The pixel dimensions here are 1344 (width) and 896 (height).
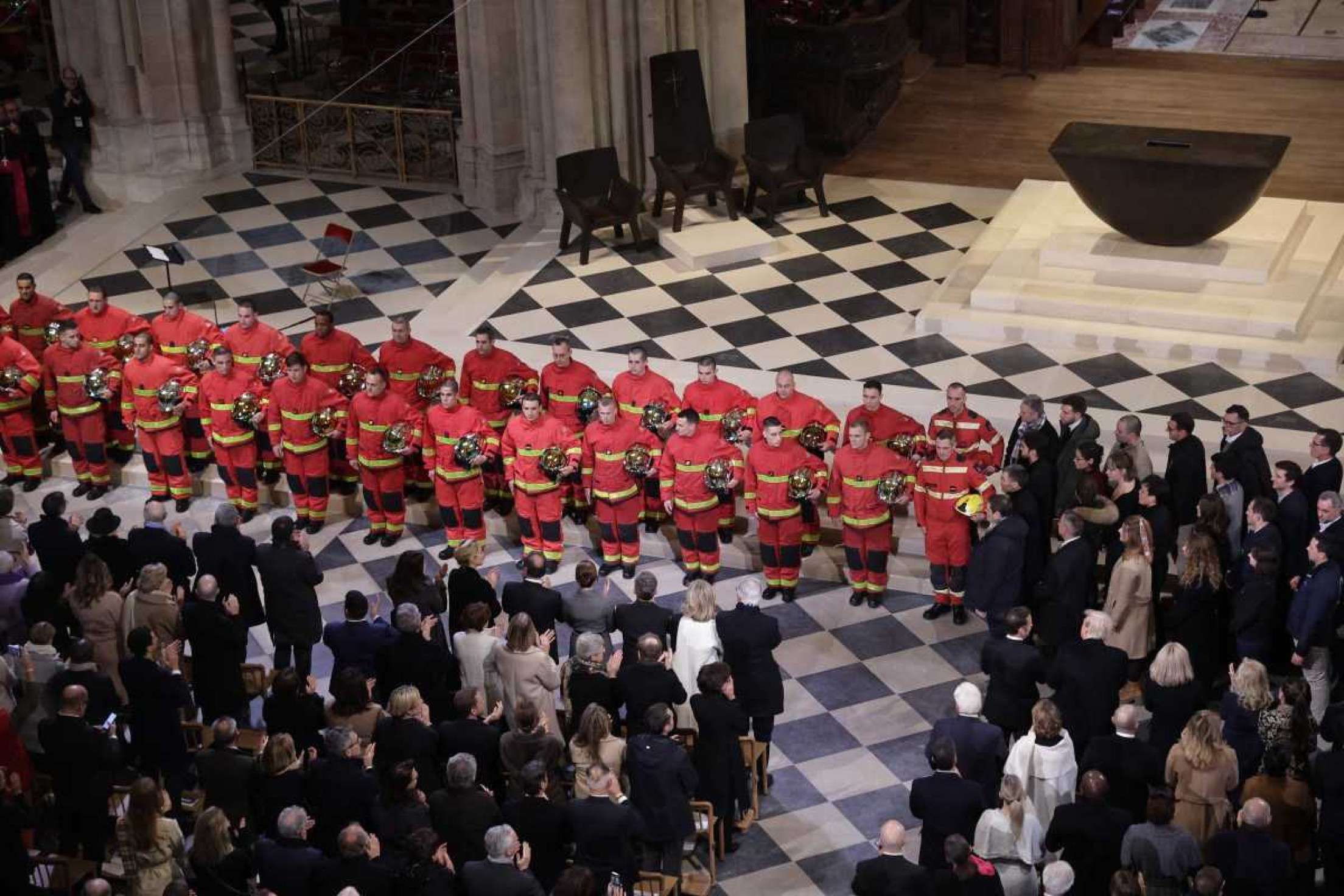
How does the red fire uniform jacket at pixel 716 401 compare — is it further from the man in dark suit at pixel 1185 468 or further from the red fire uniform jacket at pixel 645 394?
the man in dark suit at pixel 1185 468

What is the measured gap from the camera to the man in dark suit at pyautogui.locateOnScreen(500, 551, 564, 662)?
11703 millimetres

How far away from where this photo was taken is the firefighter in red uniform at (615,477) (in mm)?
13406

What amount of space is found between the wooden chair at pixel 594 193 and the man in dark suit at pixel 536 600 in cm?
670

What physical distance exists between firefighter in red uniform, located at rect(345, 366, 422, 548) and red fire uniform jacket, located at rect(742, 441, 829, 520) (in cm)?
243

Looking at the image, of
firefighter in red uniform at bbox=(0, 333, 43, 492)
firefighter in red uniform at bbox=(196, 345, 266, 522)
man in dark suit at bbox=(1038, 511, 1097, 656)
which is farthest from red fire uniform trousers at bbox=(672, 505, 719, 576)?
firefighter in red uniform at bbox=(0, 333, 43, 492)

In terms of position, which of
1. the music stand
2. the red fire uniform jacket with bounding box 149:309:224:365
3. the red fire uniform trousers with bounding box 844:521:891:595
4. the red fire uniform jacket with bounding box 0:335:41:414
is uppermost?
the music stand

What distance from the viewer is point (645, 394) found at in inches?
546

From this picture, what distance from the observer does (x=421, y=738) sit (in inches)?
406

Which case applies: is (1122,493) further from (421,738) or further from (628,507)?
(421,738)

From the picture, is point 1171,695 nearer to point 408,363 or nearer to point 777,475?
point 777,475

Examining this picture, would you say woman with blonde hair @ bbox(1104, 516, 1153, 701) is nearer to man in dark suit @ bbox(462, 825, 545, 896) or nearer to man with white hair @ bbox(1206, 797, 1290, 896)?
man with white hair @ bbox(1206, 797, 1290, 896)

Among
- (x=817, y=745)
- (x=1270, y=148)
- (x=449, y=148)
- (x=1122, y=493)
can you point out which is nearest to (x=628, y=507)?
(x=817, y=745)

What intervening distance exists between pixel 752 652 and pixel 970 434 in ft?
8.63

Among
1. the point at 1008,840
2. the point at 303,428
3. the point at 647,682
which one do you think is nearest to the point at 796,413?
the point at 647,682
